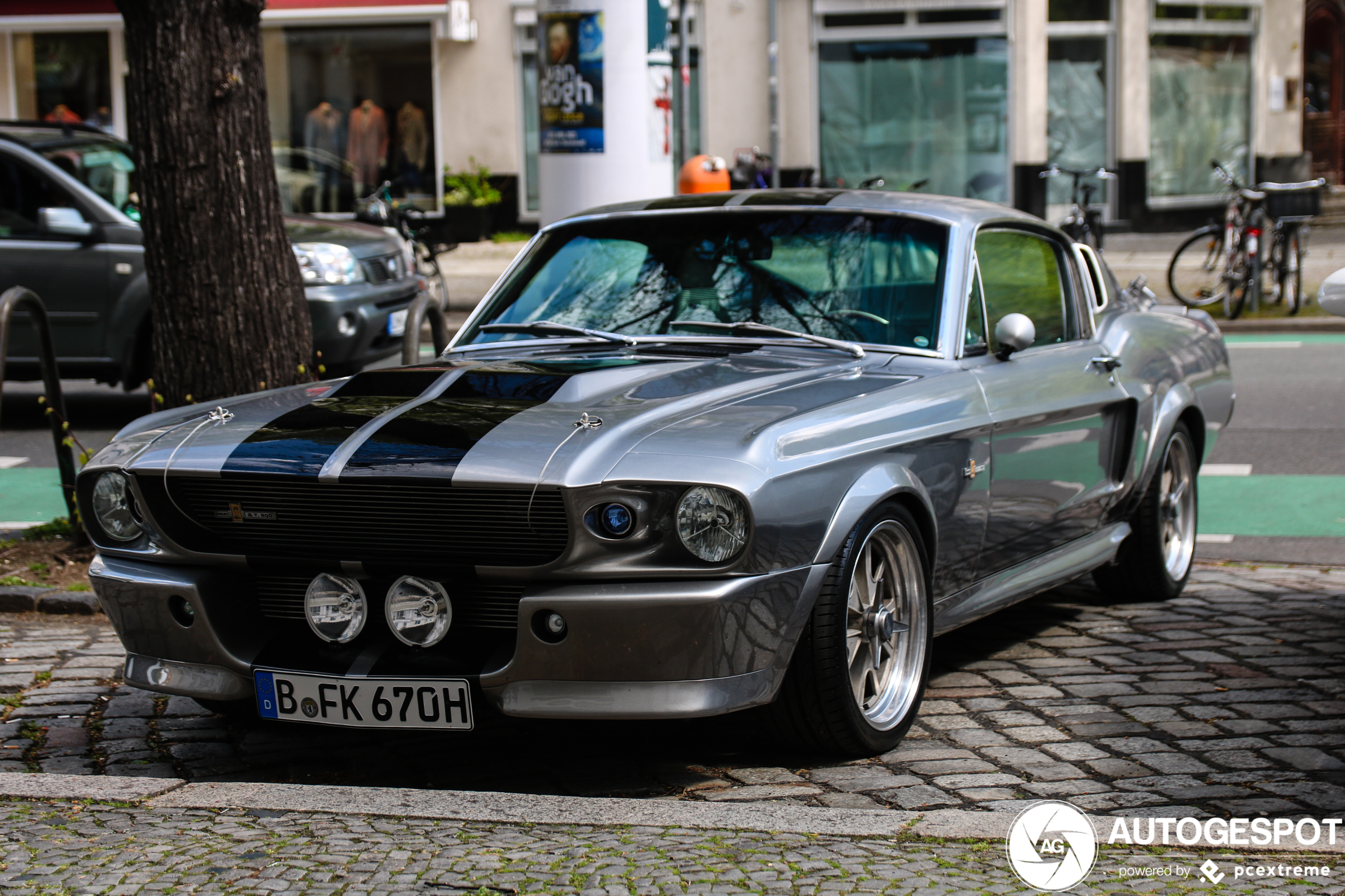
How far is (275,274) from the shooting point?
22.4 ft

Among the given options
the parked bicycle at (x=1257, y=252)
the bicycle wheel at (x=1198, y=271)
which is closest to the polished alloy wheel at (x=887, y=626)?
the parked bicycle at (x=1257, y=252)

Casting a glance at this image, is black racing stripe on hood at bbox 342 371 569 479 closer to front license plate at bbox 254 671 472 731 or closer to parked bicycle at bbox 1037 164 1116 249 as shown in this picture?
front license plate at bbox 254 671 472 731

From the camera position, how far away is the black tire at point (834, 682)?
400 cm

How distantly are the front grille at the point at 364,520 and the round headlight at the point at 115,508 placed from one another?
144 mm

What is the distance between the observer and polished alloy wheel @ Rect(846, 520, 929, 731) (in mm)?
4293

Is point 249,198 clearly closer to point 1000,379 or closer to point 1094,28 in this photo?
point 1000,379

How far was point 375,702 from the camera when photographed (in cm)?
392

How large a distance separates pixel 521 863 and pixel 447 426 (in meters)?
1.15

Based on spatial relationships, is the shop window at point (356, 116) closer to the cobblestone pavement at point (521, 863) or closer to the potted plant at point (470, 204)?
the potted plant at point (470, 204)

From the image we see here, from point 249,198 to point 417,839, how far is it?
390 cm

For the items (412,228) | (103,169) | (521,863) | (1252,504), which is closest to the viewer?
(521,863)

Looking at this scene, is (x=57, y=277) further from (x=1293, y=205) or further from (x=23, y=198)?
(x=1293, y=205)

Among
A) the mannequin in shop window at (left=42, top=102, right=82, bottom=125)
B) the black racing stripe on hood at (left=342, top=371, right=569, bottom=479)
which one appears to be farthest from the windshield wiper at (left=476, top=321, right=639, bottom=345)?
the mannequin in shop window at (left=42, top=102, right=82, bottom=125)

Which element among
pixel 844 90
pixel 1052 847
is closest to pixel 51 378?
pixel 1052 847
